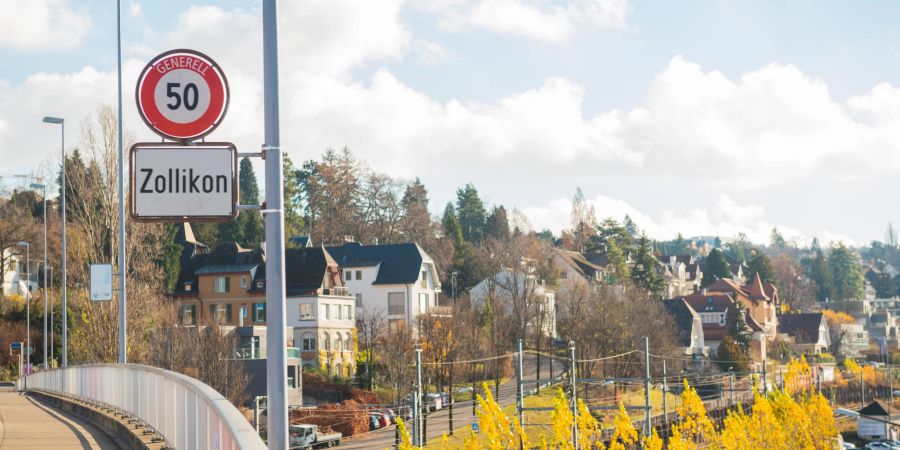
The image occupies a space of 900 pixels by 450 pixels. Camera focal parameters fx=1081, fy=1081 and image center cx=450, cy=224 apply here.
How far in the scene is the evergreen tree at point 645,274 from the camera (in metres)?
130

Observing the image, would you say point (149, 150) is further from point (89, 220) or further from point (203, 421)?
point (89, 220)

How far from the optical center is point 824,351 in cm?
15338

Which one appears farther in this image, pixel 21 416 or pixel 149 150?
pixel 21 416

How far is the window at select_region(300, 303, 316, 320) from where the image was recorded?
83.7 metres

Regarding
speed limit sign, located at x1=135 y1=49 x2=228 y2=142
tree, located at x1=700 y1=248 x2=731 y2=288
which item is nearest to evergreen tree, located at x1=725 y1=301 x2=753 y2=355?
tree, located at x1=700 y1=248 x2=731 y2=288

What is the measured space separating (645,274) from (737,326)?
13359 mm

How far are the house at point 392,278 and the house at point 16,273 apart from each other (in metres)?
27.3

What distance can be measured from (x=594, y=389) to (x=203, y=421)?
233 feet

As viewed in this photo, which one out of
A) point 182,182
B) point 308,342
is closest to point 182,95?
point 182,182

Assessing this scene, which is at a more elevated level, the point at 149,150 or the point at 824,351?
the point at 149,150

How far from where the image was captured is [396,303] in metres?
97.0

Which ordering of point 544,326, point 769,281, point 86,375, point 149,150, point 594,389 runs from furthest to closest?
point 769,281
point 544,326
point 594,389
point 86,375
point 149,150

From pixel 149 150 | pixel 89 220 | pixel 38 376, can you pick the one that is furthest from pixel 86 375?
pixel 89 220

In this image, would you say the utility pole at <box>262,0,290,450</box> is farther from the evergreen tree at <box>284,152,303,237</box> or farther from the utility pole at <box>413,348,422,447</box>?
the evergreen tree at <box>284,152,303,237</box>
